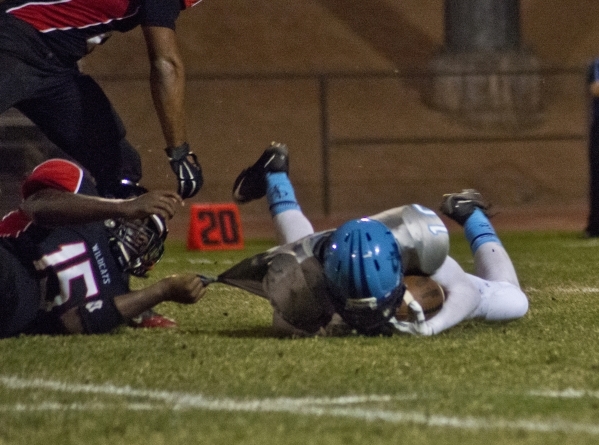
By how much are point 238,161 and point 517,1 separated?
172 inches

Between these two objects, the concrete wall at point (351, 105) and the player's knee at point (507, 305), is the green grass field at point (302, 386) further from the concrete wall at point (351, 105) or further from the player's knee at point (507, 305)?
the concrete wall at point (351, 105)

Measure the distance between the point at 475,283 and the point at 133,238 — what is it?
1358 mm

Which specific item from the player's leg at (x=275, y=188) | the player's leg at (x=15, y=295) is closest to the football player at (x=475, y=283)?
the player's leg at (x=275, y=188)

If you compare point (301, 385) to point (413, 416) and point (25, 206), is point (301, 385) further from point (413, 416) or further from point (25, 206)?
point (25, 206)

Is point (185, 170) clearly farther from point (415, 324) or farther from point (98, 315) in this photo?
point (415, 324)

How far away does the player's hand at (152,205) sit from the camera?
4.29 meters

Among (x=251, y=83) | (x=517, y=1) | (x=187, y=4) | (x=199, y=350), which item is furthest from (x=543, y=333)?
(x=251, y=83)

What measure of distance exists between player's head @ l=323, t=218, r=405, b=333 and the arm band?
0.87 meters

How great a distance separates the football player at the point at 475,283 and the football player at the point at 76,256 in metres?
0.92

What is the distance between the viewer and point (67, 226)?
4.52 m

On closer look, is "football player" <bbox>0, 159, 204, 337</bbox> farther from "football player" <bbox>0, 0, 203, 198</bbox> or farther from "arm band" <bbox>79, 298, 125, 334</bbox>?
"football player" <bbox>0, 0, 203, 198</bbox>

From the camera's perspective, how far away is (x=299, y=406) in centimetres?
331

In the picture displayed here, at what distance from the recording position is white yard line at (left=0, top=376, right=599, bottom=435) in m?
3.06

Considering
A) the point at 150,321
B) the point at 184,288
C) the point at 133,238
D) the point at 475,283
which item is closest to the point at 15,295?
the point at 133,238
